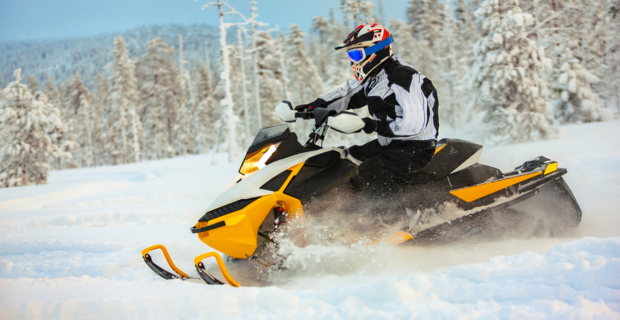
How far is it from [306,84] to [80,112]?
2467 cm

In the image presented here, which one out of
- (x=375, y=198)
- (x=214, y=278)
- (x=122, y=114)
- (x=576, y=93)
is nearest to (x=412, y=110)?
(x=375, y=198)

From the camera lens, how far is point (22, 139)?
50.6 feet

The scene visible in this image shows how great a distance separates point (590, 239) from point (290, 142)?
2.00 meters

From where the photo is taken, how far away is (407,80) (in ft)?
8.41

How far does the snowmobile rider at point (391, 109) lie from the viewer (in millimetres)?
2537

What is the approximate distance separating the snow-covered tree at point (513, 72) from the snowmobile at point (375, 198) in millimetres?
11440

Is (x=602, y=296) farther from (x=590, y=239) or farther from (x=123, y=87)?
(x=123, y=87)

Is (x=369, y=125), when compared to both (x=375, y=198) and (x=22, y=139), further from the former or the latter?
(x=22, y=139)

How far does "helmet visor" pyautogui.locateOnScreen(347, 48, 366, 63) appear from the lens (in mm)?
2752

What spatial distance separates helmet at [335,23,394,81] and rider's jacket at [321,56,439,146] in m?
0.07

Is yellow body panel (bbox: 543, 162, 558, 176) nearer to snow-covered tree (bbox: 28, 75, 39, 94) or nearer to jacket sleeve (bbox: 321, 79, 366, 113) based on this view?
jacket sleeve (bbox: 321, 79, 366, 113)

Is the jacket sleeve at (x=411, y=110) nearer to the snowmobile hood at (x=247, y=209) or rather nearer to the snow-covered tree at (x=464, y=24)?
the snowmobile hood at (x=247, y=209)

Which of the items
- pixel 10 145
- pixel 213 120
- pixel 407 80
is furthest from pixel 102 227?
pixel 213 120

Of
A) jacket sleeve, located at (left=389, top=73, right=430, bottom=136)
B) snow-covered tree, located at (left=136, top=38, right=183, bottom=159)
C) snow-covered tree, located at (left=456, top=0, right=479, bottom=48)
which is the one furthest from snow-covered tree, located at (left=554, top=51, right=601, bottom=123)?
snow-covered tree, located at (left=136, top=38, right=183, bottom=159)
